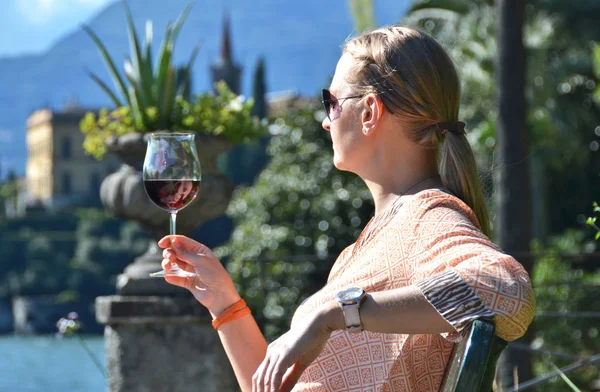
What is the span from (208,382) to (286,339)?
3.10 metres

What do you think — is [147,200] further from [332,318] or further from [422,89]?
[332,318]

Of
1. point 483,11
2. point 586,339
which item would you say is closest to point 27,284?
point 483,11

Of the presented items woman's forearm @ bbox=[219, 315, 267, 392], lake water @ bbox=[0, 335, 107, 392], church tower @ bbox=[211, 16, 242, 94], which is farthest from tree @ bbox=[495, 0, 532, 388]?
church tower @ bbox=[211, 16, 242, 94]

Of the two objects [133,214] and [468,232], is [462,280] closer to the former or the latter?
[468,232]

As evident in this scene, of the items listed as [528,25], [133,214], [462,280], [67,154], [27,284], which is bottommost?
[27,284]

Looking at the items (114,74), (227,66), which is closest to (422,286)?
(114,74)

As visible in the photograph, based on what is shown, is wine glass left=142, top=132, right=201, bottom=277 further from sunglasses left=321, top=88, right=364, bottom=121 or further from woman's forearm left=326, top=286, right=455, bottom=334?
woman's forearm left=326, top=286, right=455, bottom=334

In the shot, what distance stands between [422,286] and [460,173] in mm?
359

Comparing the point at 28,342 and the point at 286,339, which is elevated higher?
the point at 286,339

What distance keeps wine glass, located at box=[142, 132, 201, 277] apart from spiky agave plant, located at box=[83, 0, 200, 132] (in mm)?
2555

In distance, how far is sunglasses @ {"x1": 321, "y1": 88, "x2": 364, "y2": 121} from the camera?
5.40 feet

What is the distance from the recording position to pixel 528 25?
20.6 m

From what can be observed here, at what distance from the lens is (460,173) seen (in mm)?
1570

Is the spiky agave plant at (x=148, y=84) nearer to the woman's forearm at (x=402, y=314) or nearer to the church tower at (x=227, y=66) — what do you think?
the woman's forearm at (x=402, y=314)
